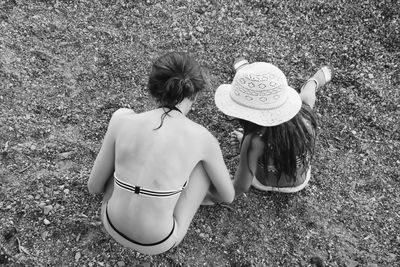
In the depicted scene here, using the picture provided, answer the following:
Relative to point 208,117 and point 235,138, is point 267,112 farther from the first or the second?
point 208,117

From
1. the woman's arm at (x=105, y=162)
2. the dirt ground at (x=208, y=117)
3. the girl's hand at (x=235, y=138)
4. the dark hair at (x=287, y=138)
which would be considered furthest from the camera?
the girl's hand at (x=235, y=138)

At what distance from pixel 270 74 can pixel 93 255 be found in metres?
1.36

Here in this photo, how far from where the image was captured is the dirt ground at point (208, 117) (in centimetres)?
261

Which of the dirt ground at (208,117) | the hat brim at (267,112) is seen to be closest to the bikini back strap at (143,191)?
the hat brim at (267,112)

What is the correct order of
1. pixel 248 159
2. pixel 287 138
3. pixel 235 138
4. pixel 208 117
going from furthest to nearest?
pixel 208 117 < pixel 235 138 < pixel 248 159 < pixel 287 138

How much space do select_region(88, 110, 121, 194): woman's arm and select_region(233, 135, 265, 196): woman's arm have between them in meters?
0.68

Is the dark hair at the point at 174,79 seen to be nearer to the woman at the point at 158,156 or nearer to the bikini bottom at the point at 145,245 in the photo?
the woman at the point at 158,156

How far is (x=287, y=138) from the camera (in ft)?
7.52

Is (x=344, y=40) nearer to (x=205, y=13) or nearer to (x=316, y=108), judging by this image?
(x=316, y=108)

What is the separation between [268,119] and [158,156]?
1.93ft

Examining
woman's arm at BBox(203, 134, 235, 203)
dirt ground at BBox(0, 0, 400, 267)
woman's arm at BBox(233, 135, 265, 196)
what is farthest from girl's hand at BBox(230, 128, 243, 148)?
woman's arm at BBox(203, 134, 235, 203)

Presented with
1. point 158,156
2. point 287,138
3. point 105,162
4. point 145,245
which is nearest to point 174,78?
point 158,156

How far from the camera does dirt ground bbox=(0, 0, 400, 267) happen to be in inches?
103

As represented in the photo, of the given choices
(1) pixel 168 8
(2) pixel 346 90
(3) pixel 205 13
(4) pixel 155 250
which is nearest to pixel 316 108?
(2) pixel 346 90
